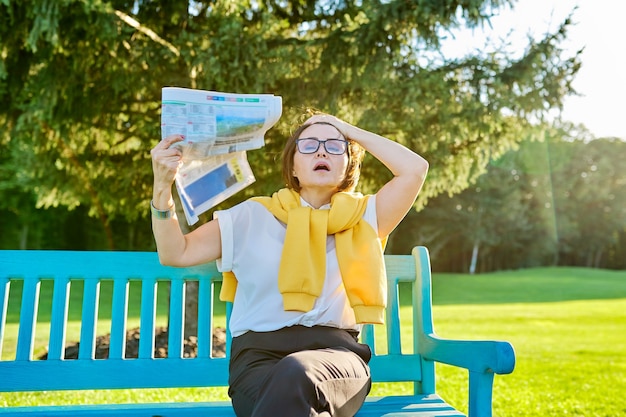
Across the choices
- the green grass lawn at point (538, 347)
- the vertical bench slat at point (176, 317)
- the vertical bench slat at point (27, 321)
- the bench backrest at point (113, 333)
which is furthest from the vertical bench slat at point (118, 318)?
the green grass lawn at point (538, 347)

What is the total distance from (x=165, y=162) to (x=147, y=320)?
870mm

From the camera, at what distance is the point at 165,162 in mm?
2371

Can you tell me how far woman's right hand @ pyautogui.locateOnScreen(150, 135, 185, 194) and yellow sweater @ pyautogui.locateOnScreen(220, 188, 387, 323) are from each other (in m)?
0.46

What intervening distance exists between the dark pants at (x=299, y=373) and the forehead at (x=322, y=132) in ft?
2.54

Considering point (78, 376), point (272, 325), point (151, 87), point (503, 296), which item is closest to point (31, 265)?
point (78, 376)

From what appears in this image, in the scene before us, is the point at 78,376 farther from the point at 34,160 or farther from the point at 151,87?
the point at 34,160

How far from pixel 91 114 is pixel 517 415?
5017 mm

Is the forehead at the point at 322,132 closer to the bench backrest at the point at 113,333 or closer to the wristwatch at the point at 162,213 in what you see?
the wristwatch at the point at 162,213

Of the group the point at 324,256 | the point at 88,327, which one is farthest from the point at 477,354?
the point at 88,327

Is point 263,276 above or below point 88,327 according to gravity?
above

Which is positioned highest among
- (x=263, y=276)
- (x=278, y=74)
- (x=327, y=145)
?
(x=278, y=74)

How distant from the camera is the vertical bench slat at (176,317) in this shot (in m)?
2.94

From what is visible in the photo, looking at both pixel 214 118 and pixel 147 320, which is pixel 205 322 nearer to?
pixel 147 320

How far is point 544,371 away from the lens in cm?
727
